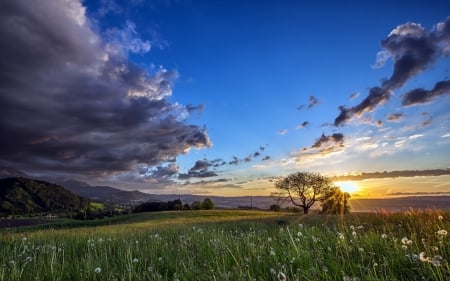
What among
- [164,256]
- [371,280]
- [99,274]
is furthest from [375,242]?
[99,274]

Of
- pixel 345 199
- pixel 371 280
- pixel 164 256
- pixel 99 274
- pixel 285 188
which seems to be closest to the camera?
pixel 371 280

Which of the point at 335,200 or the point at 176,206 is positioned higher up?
the point at 176,206

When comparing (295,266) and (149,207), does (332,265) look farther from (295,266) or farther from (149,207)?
(149,207)

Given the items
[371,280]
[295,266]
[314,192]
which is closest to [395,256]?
[295,266]

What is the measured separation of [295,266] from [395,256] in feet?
4.88

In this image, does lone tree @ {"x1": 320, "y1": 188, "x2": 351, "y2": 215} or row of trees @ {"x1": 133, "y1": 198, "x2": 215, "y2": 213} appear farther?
row of trees @ {"x1": 133, "y1": 198, "x2": 215, "y2": 213}

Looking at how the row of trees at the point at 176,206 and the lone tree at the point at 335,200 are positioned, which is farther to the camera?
the row of trees at the point at 176,206

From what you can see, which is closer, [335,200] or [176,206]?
[335,200]

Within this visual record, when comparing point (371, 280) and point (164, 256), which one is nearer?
point (371, 280)

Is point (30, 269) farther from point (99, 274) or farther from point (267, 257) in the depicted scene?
point (267, 257)

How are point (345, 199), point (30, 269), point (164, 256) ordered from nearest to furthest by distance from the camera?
point (30, 269), point (164, 256), point (345, 199)

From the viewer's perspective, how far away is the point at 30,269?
6.12m

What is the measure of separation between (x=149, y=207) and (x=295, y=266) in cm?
14085

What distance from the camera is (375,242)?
582 cm
